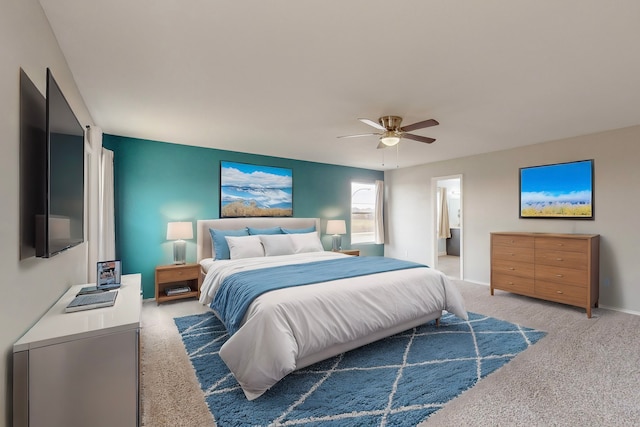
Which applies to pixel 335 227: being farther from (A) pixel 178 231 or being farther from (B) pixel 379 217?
(A) pixel 178 231

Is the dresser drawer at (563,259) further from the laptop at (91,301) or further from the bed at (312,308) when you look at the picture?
the laptop at (91,301)

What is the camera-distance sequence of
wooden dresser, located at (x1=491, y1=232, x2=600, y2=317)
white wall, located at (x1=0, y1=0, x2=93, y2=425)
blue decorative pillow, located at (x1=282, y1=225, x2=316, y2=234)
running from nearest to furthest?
white wall, located at (x1=0, y1=0, x2=93, y2=425) → wooden dresser, located at (x1=491, y1=232, x2=600, y2=317) → blue decorative pillow, located at (x1=282, y1=225, x2=316, y2=234)

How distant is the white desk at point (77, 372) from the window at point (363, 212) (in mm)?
5449

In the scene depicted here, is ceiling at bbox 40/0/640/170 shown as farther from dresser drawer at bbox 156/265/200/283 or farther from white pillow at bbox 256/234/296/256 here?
dresser drawer at bbox 156/265/200/283

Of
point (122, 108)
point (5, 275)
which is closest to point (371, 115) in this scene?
point (122, 108)

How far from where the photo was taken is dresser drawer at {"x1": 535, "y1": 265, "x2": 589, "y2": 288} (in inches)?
144

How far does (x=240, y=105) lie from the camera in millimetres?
2953

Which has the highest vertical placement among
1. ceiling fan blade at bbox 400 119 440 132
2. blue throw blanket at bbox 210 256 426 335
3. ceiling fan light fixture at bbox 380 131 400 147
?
ceiling fan blade at bbox 400 119 440 132

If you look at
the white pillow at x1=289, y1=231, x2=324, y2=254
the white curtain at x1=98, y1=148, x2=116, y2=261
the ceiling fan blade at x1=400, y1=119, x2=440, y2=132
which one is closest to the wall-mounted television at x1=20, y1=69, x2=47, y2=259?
the white curtain at x1=98, y1=148, x2=116, y2=261

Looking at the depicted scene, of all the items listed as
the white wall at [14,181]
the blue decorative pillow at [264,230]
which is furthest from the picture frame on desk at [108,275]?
the blue decorative pillow at [264,230]

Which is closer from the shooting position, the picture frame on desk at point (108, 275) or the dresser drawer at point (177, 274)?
the picture frame on desk at point (108, 275)

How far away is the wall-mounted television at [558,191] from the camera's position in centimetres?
403

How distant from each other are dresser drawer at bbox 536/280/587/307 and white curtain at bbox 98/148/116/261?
5.48 metres

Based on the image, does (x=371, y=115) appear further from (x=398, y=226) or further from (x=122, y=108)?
(x=398, y=226)
